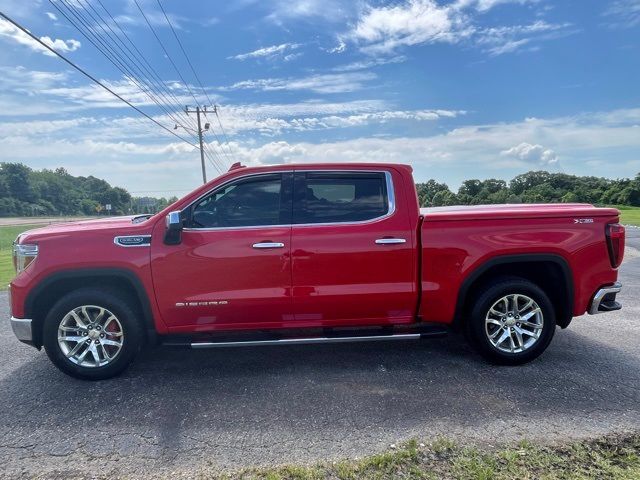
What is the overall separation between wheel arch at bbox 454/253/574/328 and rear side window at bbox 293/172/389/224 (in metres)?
1.11

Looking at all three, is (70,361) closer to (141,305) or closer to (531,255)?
(141,305)

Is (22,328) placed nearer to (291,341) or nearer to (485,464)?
(291,341)

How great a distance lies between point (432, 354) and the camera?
14.5 feet

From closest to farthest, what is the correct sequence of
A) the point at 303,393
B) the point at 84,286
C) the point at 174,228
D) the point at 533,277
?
1. the point at 303,393
2. the point at 174,228
3. the point at 84,286
4. the point at 533,277

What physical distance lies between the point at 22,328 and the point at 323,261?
9.31 ft

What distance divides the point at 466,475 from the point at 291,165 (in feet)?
9.63

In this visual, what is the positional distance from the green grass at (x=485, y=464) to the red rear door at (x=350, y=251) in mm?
1431

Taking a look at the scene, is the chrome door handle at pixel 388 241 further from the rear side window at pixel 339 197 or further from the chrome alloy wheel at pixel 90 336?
the chrome alloy wheel at pixel 90 336

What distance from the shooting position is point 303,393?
11.8 feet

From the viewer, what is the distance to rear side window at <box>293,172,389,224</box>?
3.96 m

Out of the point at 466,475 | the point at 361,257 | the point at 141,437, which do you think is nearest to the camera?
the point at 466,475

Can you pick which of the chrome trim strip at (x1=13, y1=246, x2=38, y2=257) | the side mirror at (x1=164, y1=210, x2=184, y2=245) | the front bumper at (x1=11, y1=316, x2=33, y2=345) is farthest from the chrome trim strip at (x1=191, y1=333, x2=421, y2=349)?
the chrome trim strip at (x1=13, y1=246, x2=38, y2=257)

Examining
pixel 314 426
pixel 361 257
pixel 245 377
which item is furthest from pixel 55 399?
pixel 361 257

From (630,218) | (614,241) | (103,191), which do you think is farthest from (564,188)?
(103,191)
